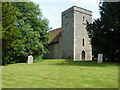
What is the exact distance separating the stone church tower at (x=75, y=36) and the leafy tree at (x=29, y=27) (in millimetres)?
7628

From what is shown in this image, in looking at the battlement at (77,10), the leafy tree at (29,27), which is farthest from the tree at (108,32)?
the battlement at (77,10)

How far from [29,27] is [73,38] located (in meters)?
10.8

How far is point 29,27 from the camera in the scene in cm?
1655

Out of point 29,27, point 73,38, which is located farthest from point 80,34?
point 29,27

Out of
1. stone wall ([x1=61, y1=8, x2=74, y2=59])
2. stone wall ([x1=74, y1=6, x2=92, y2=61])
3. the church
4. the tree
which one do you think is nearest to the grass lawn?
the tree

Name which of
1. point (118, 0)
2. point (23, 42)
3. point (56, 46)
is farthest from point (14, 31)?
point (56, 46)

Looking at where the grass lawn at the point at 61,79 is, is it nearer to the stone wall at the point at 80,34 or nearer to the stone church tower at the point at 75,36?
the stone church tower at the point at 75,36

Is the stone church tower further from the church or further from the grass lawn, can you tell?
the grass lawn

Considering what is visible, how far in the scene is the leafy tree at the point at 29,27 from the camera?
1582 centimetres

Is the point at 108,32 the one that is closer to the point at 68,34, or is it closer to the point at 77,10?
the point at 68,34

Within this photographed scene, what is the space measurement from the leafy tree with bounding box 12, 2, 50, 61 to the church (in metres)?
7.69

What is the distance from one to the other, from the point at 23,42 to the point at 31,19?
4.25 meters

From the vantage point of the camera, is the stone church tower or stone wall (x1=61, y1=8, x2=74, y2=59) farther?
stone wall (x1=61, y1=8, x2=74, y2=59)

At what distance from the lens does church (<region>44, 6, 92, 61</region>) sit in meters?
24.4
